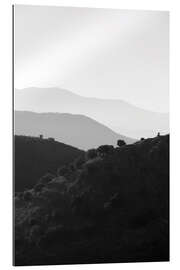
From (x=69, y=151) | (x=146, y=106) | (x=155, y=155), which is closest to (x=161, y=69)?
(x=146, y=106)

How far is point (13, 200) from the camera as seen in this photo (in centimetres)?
766

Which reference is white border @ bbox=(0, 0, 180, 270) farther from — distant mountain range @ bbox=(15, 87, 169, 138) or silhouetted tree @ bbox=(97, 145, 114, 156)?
silhouetted tree @ bbox=(97, 145, 114, 156)

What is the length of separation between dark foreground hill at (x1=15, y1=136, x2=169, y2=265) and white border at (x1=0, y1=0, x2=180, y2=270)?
102mm

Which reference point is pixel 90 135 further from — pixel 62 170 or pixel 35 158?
pixel 35 158

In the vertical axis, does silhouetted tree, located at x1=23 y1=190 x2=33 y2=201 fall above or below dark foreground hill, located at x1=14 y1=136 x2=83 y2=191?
below

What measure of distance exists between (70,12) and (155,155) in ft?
6.94

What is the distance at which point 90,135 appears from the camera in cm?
798

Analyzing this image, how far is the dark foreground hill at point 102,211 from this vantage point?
7.75 metres

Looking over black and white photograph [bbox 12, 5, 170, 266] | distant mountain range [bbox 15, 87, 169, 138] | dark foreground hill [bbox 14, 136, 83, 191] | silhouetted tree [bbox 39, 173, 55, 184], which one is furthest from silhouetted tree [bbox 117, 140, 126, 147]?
silhouetted tree [bbox 39, 173, 55, 184]

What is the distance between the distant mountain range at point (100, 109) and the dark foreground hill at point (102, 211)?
20 cm

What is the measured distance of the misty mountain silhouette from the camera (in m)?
7.80

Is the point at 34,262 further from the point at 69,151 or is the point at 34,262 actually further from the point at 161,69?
the point at 161,69

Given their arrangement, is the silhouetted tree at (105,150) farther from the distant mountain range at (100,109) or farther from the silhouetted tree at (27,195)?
the silhouetted tree at (27,195)
